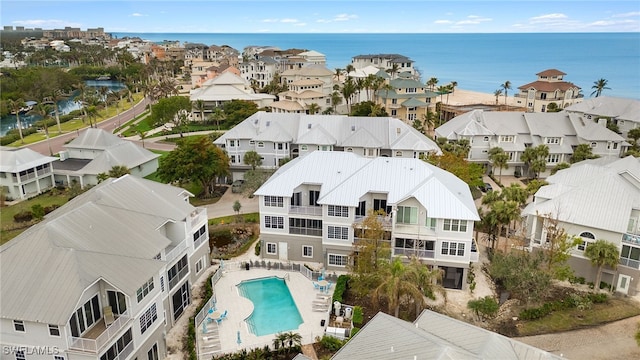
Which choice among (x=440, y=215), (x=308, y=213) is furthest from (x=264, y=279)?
(x=440, y=215)

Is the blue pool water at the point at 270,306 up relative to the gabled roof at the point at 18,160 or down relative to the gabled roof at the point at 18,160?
down

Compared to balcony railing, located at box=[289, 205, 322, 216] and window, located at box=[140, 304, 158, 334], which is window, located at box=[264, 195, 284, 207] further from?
window, located at box=[140, 304, 158, 334]

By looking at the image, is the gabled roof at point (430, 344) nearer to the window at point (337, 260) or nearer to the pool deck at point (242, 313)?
the pool deck at point (242, 313)

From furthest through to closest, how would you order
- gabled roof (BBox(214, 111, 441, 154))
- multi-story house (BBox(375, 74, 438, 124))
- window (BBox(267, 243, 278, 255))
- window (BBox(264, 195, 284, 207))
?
multi-story house (BBox(375, 74, 438, 124)) → gabled roof (BBox(214, 111, 441, 154)) → window (BBox(267, 243, 278, 255)) → window (BBox(264, 195, 284, 207))

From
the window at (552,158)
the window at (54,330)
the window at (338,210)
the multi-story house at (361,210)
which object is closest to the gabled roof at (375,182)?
the multi-story house at (361,210)

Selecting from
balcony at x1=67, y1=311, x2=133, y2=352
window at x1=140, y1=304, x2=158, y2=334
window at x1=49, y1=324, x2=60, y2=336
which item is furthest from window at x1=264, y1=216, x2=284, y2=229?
window at x1=49, y1=324, x2=60, y2=336

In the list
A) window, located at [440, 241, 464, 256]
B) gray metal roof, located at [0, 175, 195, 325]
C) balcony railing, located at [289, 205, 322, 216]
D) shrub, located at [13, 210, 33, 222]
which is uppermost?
gray metal roof, located at [0, 175, 195, 325]
